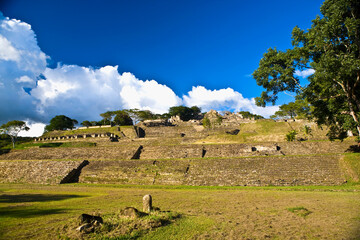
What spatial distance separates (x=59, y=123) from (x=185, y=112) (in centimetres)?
5200

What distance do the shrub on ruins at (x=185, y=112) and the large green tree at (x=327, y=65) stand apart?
72.3 m

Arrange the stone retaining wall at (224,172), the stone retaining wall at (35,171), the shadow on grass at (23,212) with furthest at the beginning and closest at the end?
the stone retaining wall at (35,171) < the stone retaining wall at (224,172) < the shadow on grass at (23,212)

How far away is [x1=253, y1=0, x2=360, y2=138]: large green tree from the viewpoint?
11641 mm

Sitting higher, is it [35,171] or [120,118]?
[120,118]

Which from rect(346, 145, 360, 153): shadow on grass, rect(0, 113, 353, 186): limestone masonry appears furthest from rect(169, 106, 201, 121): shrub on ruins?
rect(346, 145, 360, 153): shadow on grass

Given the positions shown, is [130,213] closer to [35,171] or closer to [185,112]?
[35,171]

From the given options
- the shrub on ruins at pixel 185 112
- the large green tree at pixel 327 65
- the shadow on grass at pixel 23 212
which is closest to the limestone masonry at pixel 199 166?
the large green tree at pixel 327 65

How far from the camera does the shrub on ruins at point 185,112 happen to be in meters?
89.2

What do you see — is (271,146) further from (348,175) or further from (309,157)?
(348,175)

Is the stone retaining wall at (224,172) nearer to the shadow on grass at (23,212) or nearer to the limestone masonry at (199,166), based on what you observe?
the limestone masonry at (199,166)

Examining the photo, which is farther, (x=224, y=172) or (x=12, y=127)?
(x=12, y=127)

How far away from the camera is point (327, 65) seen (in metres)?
11.3

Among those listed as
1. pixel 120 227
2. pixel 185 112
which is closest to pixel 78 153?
pixel 120 227

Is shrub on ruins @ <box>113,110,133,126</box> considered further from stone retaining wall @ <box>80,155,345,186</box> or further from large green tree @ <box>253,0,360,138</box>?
large green tree @ <box>253,0,360,138</box>
